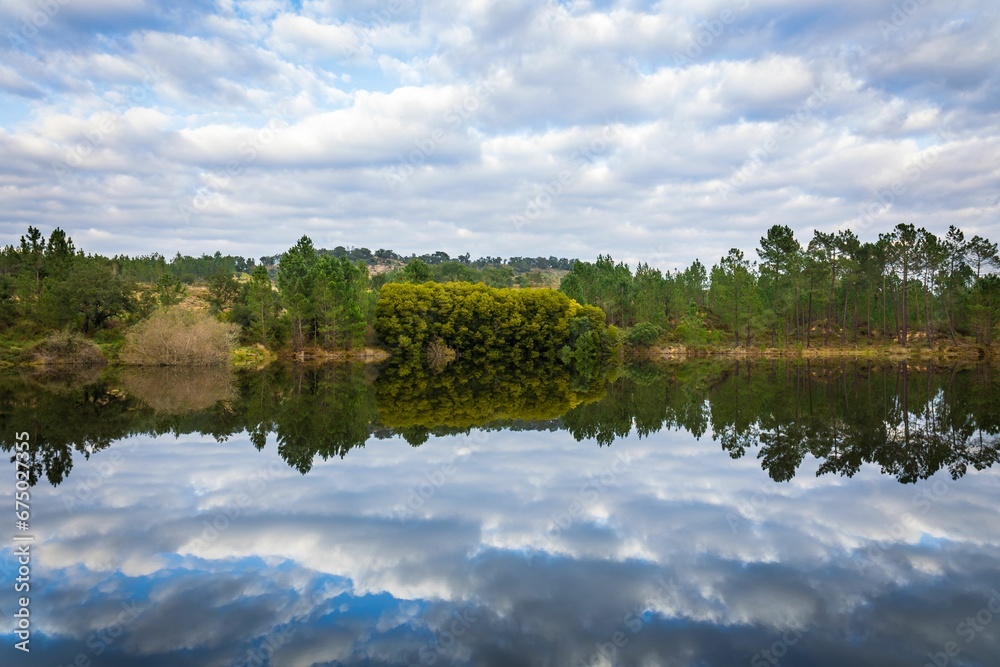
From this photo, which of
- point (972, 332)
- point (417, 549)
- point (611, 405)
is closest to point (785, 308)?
point (972, 332)

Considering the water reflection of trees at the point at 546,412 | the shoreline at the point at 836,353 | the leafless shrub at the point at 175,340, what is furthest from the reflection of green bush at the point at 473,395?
the shoreline at the point at 836,353

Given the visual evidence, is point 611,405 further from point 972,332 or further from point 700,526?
point 972,332

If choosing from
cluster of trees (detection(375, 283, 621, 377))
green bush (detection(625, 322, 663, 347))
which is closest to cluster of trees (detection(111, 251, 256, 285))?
cluster of trees (detection(375, 283, 621, 377))

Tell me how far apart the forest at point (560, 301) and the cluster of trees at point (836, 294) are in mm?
223

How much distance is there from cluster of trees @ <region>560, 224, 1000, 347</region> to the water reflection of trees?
1448 inches

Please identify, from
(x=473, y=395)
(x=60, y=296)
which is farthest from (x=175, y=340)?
(x=473, y=395)

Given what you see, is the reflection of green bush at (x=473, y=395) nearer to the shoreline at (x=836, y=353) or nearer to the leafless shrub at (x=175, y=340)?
the leafless shrub at (x=175, y=340)

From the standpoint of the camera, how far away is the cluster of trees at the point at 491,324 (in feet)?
272

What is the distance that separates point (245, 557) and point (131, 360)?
6440 cm

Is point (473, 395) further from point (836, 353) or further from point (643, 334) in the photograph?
point (836, 353)

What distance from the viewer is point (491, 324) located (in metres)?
89.6

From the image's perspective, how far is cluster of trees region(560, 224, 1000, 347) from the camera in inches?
3332

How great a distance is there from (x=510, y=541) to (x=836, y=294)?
106m

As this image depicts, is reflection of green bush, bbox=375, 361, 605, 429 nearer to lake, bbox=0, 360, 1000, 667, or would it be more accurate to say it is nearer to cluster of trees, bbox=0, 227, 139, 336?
lake, bbox=0, 360, 1000, 667
